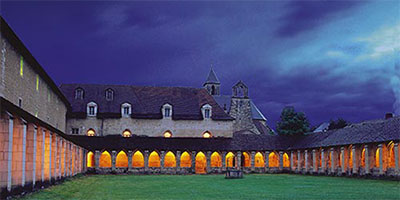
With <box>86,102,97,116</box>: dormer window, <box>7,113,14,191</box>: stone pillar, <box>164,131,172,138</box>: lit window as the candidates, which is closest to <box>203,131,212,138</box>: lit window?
<box>164,131,172,138</box>: lit window

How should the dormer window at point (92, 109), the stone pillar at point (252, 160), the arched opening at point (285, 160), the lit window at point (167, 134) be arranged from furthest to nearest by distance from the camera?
1. the arched opening at point (285, 160)
2. the lit window at point (167, 134)
3. the dormer window at point (92, 109)
4. the stone pillar at point (252, 160)

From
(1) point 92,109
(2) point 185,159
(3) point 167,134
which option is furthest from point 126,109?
(2) point 185,159

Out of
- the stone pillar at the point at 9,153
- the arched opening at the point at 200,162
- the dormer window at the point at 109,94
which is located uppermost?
the dormer window at the point at 109,94

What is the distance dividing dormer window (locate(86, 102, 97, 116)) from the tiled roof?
0.52 meters

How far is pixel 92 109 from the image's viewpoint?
60500 millimetres

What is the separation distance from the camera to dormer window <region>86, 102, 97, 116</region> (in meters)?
60.3

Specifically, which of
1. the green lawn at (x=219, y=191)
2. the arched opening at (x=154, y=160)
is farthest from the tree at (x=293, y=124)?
the green lawn at (x=219, y=191)

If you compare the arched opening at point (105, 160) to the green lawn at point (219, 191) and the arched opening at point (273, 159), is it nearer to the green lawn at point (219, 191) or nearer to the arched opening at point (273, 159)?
the arched opening at point (273, 159)

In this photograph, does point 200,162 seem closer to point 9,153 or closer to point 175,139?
point 175,139

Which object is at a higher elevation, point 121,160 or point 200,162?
point 121,160

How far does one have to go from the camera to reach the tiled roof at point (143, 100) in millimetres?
60888

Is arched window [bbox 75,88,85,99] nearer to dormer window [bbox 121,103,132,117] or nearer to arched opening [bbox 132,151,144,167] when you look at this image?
dormer window [bbox 121,103,132,117]

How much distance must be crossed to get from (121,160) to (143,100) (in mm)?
8587

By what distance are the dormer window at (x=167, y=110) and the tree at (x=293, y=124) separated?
22497 mm
